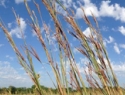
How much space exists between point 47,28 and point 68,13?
9.2 inches

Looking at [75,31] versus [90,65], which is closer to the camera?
[75,31]

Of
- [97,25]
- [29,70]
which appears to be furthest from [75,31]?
[29,70]

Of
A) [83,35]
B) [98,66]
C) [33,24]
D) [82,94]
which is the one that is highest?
[33,24]

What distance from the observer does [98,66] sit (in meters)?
2.14

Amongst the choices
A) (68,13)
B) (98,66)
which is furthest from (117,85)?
(68,13)

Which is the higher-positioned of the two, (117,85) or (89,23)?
(89,23)

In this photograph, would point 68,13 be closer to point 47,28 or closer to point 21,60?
point 47,28

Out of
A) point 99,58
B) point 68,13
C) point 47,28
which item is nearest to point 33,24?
point 47,28

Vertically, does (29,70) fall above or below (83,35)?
below

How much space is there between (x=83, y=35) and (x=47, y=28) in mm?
341

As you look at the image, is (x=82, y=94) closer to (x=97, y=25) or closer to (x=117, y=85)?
(x=117, y=85)

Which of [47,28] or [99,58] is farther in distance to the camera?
[47,28]

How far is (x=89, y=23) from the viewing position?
88.1 inches

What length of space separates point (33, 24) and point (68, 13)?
0.33 metres
